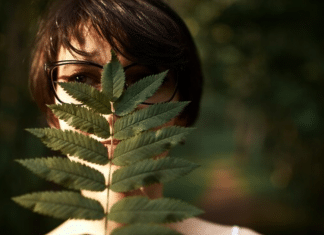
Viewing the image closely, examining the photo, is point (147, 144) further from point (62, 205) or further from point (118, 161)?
point (62, 205)

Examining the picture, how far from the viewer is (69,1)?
1.45 m

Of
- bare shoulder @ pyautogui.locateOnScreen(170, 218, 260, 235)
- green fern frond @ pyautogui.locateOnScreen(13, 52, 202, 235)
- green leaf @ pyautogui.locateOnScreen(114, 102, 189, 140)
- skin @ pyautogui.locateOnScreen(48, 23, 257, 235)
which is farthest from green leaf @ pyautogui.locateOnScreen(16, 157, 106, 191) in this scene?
bare shoulder @ pyautogui.locateOnScreen(170, 218, 260, 235)

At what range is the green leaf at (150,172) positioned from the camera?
0.63 metres

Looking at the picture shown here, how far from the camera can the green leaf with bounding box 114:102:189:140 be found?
2.24 feet

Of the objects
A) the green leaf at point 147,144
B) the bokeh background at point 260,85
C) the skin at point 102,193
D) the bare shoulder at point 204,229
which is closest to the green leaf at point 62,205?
the green leaf at point 147,144

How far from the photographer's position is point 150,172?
24.9 inches

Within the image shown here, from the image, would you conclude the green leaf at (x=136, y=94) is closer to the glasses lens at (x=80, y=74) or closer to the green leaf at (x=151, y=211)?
the green leaf at (x=151, y=211)

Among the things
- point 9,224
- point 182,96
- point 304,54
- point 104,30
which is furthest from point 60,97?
point 304,54

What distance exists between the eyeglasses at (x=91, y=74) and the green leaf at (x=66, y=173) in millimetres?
553

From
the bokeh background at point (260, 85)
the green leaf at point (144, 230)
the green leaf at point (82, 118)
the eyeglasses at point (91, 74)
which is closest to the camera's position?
the green leaf at point (144, 230)

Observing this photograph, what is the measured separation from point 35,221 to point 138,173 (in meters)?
3.23

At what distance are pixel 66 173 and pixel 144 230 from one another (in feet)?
0.61

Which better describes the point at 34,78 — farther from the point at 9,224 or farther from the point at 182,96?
the point at 9,224

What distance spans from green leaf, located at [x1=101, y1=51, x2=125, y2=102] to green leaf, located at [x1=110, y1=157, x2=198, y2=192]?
0.55ft
